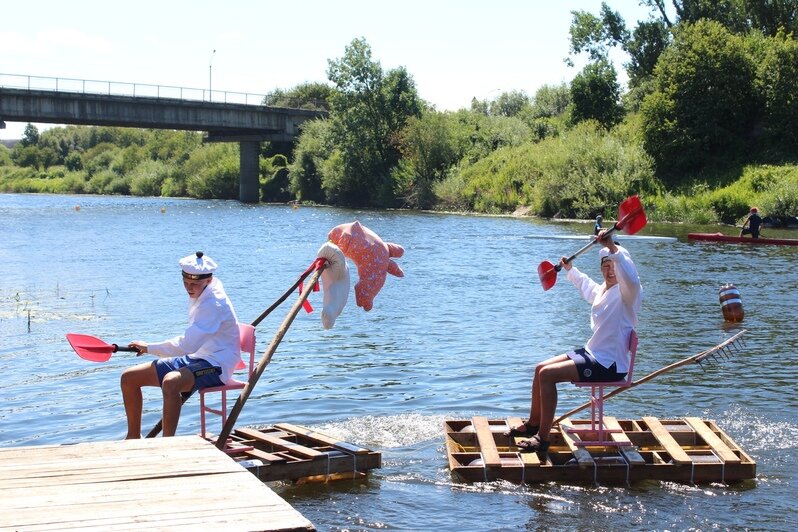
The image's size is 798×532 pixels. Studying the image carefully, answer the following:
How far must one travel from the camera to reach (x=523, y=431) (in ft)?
33.2

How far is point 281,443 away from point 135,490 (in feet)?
14.8

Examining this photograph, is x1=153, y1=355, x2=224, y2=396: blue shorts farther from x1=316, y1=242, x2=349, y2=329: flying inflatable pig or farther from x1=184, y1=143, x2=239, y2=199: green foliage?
x1=184, y1=143, x2=239, y2=199: green foliage

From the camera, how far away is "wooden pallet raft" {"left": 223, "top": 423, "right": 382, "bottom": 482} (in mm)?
9102

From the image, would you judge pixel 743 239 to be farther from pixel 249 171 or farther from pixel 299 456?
pixel 249 171

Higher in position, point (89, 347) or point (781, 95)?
point (781, 95)

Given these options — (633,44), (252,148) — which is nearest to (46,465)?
(633,44)

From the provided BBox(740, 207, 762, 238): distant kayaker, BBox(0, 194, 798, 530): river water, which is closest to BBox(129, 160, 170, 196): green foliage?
BBox(0, 194, 798, 530): river water

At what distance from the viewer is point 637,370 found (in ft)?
49.7

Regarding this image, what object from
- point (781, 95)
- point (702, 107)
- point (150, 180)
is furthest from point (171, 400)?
point (150, 180)

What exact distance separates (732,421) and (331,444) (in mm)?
5053

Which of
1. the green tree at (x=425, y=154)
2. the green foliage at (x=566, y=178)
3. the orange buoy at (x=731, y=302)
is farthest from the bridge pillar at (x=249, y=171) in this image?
the orange buoy at (x=731, y=302)

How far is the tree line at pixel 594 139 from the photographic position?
177 ft

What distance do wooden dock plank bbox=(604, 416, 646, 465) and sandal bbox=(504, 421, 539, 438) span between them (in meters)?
0.76

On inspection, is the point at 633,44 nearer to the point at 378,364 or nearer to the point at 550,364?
the point at 378,364
